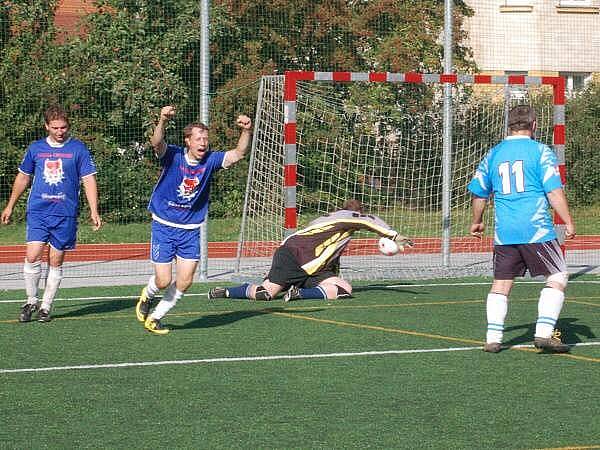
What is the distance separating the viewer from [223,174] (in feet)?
64.5

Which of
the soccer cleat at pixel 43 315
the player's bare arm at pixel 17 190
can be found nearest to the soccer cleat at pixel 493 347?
the soccer cleat at pixel 43 315

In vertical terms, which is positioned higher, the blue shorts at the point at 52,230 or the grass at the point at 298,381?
the blue shorts at the point at 52,230

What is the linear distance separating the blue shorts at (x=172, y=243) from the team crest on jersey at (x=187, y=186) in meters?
0.31

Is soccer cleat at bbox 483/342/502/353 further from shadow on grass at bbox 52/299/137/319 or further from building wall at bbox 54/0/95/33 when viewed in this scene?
building wall at bbox 54/0/95/33

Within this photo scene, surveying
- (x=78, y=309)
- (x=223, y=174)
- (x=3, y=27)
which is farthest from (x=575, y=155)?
(x=78, y=309)

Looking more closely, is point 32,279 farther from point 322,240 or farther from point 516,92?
point 516,92

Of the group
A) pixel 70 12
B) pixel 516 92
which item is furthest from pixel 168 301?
pixel 70 12

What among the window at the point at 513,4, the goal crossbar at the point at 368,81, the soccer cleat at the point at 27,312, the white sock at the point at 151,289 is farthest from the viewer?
the window at the point at 513,4

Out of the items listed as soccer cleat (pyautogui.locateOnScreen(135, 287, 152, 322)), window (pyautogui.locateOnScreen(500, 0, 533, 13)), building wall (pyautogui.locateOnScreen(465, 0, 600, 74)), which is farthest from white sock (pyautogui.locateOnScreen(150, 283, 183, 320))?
window (pyautogui.locateOnScreen(500, 0, 533, 13))

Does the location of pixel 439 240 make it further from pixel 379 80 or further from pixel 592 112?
pixel 592 112

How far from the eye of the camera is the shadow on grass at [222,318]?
1152 centimetres

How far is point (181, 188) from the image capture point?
10.8 m

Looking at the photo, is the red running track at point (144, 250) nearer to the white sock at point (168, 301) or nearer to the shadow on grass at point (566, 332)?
the shadow on grass at point (566, 332)

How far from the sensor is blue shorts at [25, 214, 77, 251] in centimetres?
1171
